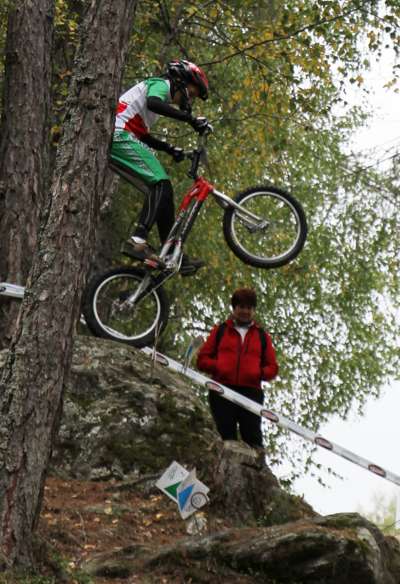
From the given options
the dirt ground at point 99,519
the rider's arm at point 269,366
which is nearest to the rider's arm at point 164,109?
the rider's arm at point 269,366

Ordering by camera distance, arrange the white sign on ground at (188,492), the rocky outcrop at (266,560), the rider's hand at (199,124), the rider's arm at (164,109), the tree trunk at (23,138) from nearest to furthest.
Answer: the rocky outcrop at (266,560) → the white sign on ground at (188,492) → the rider's arm at (164,109) → the rider's hand at (199,124) → the tree trunk at (23,138)

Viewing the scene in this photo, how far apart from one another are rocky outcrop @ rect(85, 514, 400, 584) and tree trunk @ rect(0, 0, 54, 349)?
4.47 m

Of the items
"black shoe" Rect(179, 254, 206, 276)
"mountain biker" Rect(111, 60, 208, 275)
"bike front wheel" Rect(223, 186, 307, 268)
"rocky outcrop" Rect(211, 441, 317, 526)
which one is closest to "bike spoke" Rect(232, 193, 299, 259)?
"bike front wheel" Rect(223, 186, 307, 268)

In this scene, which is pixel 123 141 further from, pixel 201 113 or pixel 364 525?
pixel 201 113

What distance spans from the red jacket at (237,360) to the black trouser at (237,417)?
121 mm

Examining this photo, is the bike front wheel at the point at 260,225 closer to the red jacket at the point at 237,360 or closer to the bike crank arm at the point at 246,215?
the bike crank arm at the point at 246,215

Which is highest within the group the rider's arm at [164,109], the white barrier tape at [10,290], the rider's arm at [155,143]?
the rider's arm at [164,109]

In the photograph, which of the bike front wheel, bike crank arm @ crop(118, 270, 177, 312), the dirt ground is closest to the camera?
the dirt ground

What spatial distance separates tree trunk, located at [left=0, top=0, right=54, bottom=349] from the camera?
1128cm

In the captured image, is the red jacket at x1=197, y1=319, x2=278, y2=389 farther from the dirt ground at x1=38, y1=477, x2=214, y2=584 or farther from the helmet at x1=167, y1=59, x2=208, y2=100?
the helmet at x1=167, y1=59, x2=208, y2=100

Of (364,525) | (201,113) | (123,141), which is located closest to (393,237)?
(201,113)

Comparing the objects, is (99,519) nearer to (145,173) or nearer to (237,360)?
(237,360)

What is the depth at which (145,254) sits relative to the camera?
9.45 meters

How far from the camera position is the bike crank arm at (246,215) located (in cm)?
981
